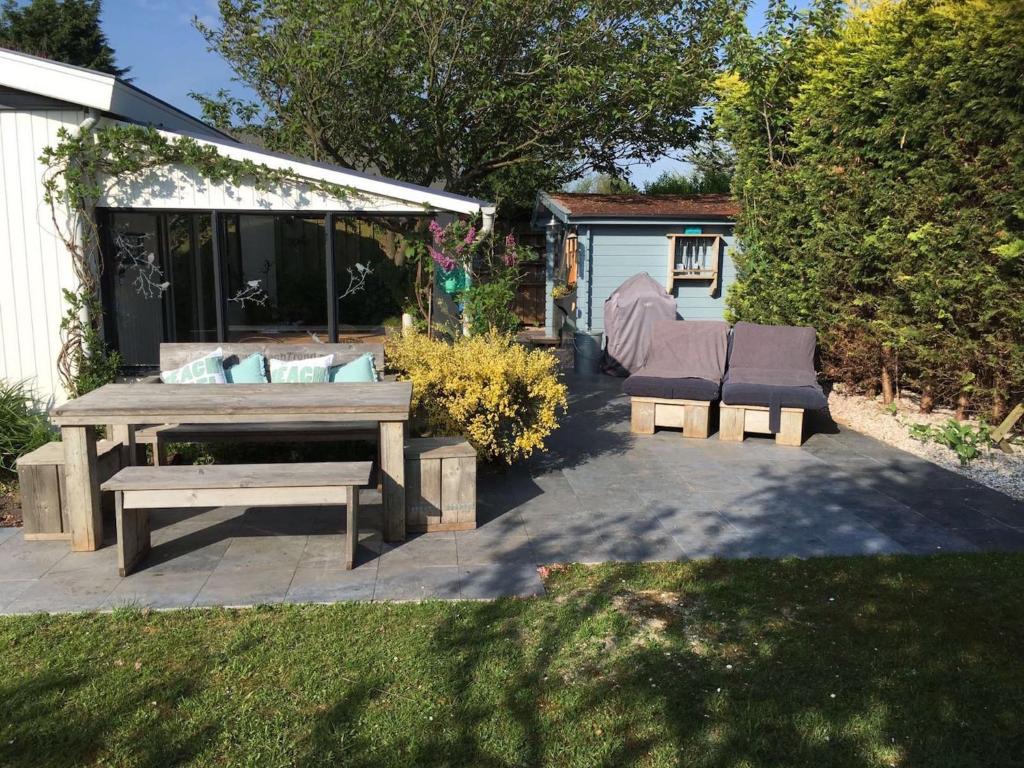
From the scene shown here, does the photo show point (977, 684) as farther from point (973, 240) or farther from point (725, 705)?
point (973, 240)

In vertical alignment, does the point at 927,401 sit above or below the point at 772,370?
below

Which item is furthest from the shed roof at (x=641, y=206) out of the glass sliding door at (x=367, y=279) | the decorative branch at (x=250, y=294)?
the decorative branch at (x=250, y=294)

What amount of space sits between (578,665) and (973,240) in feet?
17.8

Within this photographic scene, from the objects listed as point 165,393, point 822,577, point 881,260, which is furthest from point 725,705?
point 881,260

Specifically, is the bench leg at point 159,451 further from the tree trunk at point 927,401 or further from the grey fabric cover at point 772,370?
the tree trunk at point 927,401

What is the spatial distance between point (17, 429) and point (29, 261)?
4.87ft

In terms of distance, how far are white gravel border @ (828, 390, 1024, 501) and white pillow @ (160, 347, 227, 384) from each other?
5987mm

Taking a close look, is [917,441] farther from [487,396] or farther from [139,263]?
[139,263]

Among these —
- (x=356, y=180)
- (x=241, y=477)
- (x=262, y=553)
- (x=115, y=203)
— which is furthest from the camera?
(x=356, y=180)

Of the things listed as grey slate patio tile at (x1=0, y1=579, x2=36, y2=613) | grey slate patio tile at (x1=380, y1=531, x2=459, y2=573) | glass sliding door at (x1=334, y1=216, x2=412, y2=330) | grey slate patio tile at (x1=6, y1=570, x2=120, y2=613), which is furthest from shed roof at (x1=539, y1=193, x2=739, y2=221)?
grey slate patio tile at (x1=0, y1=579, x2=36, y2=613)

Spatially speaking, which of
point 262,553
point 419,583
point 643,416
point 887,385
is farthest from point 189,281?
point 887,385

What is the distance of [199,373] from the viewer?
21.6ft

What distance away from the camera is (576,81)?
492 inches

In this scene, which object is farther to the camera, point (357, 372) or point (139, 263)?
→ point (139, 263)
